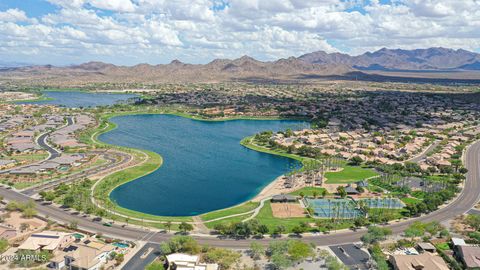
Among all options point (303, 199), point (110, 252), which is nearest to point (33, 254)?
point (110, 252)

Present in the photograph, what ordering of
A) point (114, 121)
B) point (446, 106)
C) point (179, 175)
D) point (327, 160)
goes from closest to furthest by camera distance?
point (179, 175), point (327, 160), point (114, 121), point (446, 106)

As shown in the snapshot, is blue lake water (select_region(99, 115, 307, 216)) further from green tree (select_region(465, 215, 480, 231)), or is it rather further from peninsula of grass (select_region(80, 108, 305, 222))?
green tree (select_region(465, 215, 480, 231))

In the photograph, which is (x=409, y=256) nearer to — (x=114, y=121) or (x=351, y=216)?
(x=351, y=216)

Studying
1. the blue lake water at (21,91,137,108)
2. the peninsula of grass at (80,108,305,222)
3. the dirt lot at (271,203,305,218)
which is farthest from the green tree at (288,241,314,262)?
the blue lake water at (21,91,137,108)

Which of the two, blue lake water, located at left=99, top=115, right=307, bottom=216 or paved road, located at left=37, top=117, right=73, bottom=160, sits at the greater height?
paved road, located at left=37, top=117, right=73, bottom=160

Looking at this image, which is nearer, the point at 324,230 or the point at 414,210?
the point at 324,230

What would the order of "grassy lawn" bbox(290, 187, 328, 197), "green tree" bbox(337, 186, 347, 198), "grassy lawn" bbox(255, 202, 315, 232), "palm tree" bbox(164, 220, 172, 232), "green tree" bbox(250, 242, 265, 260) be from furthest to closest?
"grassy lawn" bbox(290, 187, 328, 197) < "green tree" bbox(337, 186, 347, 198) < "grassy lawn" bbox(255, 202, 315, 232) < "palm tree" bbox(164, 220, 172, 232) < "green tree" bbox(250, 242, 265, 260)

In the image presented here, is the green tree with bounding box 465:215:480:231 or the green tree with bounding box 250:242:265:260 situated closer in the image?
the green tree with bounding box 250:242:265:260
